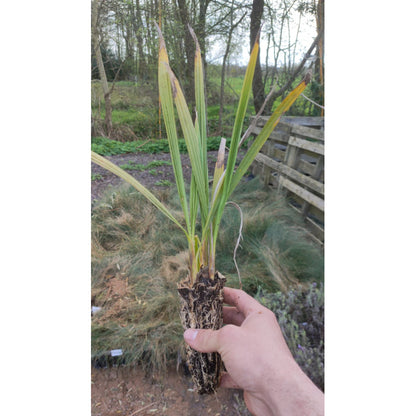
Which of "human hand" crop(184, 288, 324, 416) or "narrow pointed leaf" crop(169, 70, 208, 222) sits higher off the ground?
"narrow pointed leaf" crop(169, 70, 208, 222)

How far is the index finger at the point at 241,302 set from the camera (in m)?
0.75

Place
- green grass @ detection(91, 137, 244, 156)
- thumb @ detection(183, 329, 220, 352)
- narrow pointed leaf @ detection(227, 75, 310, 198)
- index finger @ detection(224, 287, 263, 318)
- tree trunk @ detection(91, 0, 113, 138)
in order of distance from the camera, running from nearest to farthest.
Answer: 1. narrow pointed leaf @ detection(227, 75, 310, 198)
2. thumb @ detection(183, 329, 220, 352)
3. index finger @ detection(224, 287, 263, 318)
4. tree trunk @ detection(91, 0, 113, 138)
5. green grass @ detection(91, 137, 244, 156)

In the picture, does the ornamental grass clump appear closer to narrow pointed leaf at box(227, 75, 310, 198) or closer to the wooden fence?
narrow pointed leaf at box(227, 75, 310, 198)

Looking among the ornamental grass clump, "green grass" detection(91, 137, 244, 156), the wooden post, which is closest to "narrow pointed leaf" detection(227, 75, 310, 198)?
the ornamental grass clump

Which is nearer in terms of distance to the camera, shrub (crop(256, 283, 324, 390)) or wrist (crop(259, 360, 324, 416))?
wrist (crop(259, 360, 324, 416))

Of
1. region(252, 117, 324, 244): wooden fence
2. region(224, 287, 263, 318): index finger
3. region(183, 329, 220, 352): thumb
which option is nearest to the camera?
region(183, 329, 220, 352): thumb

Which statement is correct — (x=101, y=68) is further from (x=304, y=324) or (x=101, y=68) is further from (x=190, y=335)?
(x=304, y=324)

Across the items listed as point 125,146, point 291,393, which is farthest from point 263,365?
point 125,146

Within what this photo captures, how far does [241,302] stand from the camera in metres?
0.77

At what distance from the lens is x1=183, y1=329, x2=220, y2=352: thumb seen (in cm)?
64

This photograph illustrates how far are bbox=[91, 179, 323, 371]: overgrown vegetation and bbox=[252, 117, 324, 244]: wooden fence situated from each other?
15 centimetres

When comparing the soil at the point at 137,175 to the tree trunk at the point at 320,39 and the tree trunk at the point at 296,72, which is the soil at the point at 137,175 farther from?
the tree trunk at the point at 320,39
